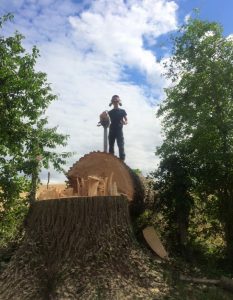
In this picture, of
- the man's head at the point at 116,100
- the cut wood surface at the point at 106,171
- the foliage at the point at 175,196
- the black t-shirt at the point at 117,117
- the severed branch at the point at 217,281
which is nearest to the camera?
the severed branch at the point at 217,281

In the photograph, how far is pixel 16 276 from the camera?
6109 mm

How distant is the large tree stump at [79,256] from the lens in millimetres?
5770

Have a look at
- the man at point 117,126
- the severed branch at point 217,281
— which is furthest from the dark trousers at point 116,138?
the severed branch at point 217,281

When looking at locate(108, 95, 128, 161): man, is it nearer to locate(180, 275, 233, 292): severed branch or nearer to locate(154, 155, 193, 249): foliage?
locate(154, 155, 193, 249): foliage

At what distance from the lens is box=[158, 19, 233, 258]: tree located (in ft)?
30.1

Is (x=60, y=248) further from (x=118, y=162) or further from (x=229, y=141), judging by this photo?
(x=229, y=141)

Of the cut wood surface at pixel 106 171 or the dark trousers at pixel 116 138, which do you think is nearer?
the cut wood surface at pixel 106 171

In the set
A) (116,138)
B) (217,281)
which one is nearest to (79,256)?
(217,281)

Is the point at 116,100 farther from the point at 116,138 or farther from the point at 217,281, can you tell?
the point at 217,281

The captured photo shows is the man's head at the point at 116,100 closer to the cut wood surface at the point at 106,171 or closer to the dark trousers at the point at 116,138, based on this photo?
the dark trousers at the point at 116,138

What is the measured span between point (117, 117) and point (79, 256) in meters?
4.54

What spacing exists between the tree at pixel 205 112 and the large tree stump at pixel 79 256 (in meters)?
3.25

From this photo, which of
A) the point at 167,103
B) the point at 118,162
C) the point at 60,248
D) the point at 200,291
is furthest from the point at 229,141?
the point at 60,248

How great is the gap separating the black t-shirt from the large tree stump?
351 centimetres
